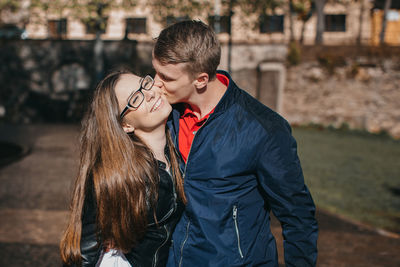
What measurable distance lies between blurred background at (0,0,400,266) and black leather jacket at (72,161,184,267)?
157 inches

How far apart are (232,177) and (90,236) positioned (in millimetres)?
742

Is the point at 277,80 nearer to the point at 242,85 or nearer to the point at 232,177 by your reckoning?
the point at 242,85

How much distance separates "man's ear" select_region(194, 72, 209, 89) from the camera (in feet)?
6.83

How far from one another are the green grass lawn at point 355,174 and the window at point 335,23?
1221 cm

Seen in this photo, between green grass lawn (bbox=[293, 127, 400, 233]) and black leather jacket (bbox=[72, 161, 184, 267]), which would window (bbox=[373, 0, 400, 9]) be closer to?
green grass lawn (bbox=[293, 127, 400, 233])

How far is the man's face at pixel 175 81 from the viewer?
2082 mm

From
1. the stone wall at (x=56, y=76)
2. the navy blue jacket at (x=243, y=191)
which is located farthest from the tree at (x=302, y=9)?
the navy blue jacket at (x=243, y=191)

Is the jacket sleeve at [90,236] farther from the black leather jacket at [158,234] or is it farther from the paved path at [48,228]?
the paved path at [48,228]

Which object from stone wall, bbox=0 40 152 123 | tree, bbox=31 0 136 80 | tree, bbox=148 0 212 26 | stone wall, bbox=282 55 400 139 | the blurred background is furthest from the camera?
stone wall, bbox=282 55 400 139

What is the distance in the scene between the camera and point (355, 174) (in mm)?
9281

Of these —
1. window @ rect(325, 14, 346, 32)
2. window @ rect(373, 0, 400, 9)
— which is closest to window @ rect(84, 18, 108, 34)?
window @ rect(373, 0, 400, 9)

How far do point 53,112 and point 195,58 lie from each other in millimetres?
13715

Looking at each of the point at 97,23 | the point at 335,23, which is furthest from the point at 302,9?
the point at 97,23

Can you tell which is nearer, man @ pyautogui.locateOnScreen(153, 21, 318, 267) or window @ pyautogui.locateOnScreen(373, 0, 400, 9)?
man @ pyautogui.locateOnScreen(153, 21, 318, 267)
